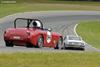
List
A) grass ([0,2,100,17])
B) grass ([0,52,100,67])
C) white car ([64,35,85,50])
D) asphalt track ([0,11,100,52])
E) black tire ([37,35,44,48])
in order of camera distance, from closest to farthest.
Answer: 1. grass ([0,52,100,67])
2. black tire ([37,35,44,48])
3. white car ([64,35,85,50])
4. asphalt track ([0,11,100,52])
5. grass ([0,2,100,17])

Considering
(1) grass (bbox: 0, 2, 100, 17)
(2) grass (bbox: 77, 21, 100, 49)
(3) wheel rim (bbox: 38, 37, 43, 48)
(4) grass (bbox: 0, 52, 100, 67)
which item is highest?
(1) grass (bbox: 0, 2, 100, 17)

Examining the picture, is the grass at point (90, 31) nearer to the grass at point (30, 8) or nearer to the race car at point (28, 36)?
the grass at point (30, 8)

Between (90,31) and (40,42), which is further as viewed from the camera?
(90,31)

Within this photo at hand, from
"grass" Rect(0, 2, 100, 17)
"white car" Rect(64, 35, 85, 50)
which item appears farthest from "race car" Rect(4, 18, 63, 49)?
"grass" Rect(0, 2, 100, 17)

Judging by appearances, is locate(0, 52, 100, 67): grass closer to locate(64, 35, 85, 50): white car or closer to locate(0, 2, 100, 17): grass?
locate(64, 35, 85, 50): white car

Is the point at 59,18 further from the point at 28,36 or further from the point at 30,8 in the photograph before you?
the point at 28,36

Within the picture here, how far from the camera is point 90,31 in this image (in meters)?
49.6

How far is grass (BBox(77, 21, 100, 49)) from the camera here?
41.0 metres

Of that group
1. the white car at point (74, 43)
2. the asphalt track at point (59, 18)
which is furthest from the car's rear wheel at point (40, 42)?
the asphalt track at point (59, 18)

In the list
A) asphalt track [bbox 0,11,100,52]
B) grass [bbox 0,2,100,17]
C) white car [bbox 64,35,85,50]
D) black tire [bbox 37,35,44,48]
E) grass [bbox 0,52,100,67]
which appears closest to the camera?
grass [bbox 0,52,100,67]

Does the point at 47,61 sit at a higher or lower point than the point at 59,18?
higher

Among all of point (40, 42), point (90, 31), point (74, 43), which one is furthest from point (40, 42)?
point (90, 31)

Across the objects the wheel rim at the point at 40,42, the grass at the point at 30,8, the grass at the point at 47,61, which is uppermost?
the grass at the point at 30,8

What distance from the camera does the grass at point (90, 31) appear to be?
41.0m
